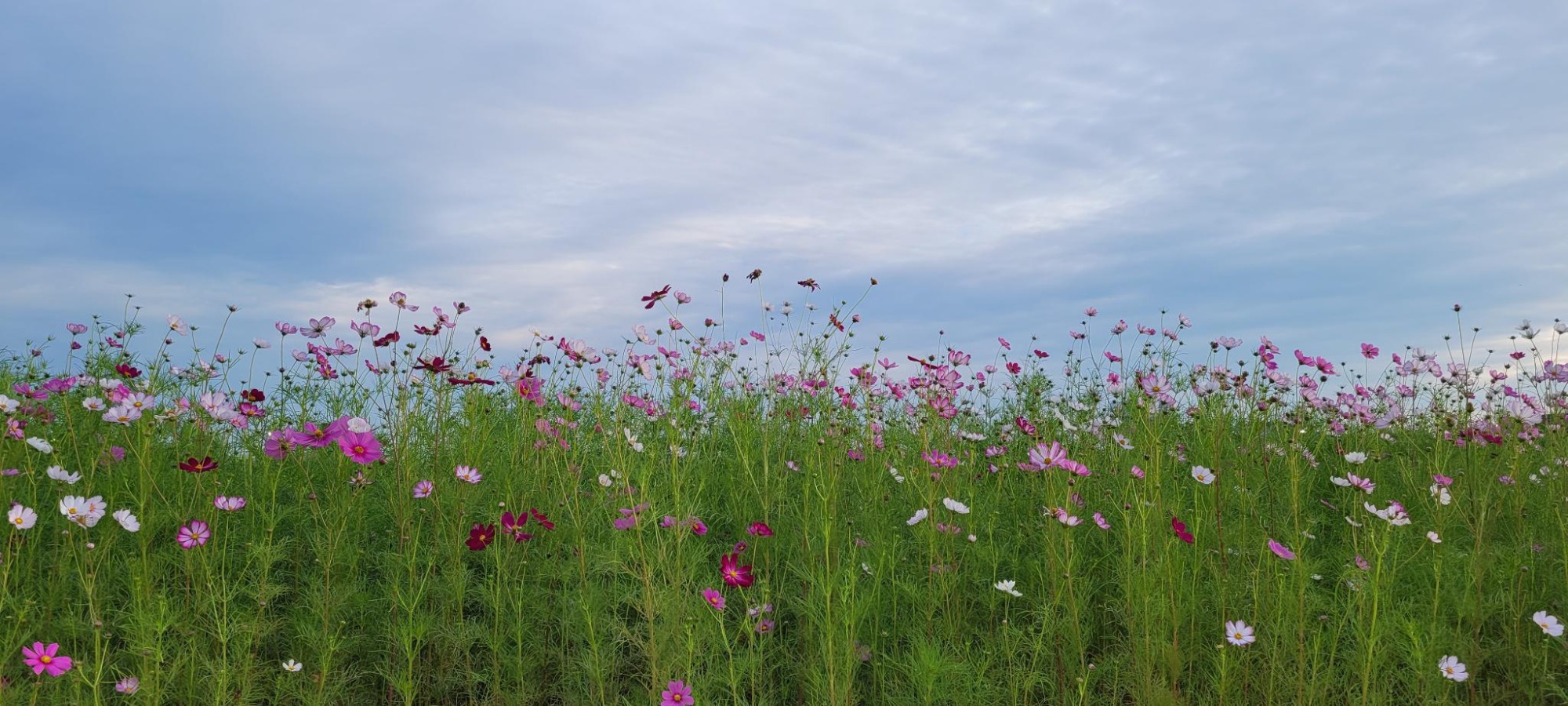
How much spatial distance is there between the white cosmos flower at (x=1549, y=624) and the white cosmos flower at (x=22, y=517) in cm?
502

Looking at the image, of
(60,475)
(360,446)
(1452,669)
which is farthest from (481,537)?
(1452,669)

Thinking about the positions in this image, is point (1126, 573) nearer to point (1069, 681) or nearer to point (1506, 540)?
point (1069, 681)

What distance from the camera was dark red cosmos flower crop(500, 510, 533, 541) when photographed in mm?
3363

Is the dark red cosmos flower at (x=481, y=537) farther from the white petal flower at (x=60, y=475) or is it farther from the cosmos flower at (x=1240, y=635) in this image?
the cosmos flower at (x=1240, y=635)

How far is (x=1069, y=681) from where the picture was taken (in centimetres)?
323

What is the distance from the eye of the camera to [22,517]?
3145mm

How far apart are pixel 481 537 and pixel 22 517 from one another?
1473mm

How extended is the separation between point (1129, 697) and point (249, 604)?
3294 millimetres

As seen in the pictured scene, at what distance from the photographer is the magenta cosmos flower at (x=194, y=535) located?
326 cm

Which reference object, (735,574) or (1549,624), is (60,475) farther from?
(1549,624)

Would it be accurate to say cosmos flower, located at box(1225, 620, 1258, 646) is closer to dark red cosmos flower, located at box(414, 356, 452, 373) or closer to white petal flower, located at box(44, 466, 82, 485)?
dark red cosmos flower, located at box(414, 356, 452, 373)

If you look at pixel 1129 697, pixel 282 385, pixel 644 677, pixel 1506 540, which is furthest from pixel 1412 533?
pixel 282 385

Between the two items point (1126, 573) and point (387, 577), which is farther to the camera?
point (387, 577)

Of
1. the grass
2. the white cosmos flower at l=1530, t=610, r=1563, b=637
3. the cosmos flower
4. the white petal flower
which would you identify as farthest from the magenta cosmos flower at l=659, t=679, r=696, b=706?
the white cosmos flower at l=1530, t=610, r=1563, b=637
